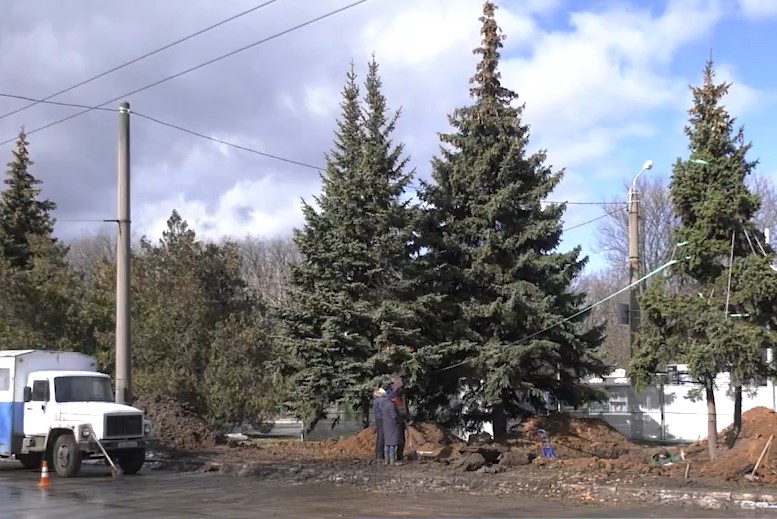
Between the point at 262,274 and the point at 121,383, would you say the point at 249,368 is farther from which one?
the point at 262,274

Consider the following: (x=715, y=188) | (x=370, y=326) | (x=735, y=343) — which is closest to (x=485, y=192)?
(x=370, y=326)

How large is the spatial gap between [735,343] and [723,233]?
2586mm

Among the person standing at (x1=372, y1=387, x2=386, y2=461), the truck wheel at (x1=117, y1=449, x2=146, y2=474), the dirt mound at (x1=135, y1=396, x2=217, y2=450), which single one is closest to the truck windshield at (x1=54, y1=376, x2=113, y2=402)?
the truck wheel at (x1=117, y1=449, x2=146, y2=474)

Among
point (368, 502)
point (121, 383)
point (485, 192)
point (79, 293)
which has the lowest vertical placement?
point (368, 502)

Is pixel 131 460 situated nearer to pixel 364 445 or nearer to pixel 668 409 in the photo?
pixel 364 445

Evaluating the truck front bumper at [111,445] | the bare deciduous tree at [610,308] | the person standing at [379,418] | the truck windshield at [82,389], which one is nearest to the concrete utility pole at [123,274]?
the truck windshield at [82,389]

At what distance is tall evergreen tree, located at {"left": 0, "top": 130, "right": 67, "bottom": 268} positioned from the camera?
43594 millimetres

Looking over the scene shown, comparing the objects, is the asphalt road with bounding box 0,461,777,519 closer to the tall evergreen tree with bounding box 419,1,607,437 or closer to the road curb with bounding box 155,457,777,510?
the road curb with bounding box 155,457,777,510

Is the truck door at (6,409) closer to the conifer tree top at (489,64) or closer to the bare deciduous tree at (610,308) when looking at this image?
the conifer tree top at (489,64)

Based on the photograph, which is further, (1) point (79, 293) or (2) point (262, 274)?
(2) point (262, 274)

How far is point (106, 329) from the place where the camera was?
3138 cm

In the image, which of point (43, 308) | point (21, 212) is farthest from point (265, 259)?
point (43, 308)

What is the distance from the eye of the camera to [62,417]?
772 inches

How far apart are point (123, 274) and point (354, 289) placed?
21.9 ft
